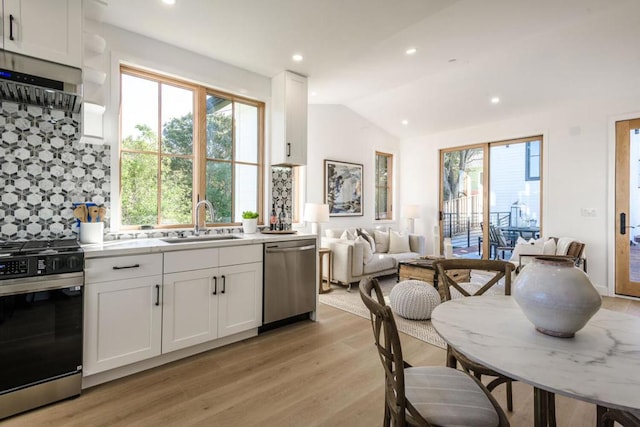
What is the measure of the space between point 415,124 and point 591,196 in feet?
10.1

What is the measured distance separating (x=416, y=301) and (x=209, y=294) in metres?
2.15

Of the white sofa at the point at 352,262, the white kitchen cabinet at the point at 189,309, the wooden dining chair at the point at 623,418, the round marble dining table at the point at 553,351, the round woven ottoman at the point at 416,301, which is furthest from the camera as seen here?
the white sofa at the point at 352,262

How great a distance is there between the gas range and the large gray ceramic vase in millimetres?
2436

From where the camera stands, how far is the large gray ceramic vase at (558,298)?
1076mm

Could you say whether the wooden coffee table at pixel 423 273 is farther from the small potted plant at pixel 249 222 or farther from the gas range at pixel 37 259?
the gas range at pixel 37 259

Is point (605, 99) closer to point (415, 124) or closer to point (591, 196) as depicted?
point (591, 196)

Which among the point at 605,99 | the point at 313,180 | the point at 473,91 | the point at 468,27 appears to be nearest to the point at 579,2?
the point at 468,27

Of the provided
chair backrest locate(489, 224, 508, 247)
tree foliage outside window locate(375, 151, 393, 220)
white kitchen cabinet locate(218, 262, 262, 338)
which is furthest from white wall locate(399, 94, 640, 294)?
white kitchen cabinet locate(218, 262, 262, 338)

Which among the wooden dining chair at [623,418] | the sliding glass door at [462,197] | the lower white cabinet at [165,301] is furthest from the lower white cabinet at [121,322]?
the sliding glass door at [462,197]

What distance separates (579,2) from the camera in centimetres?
304

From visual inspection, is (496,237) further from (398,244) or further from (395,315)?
(395,315)

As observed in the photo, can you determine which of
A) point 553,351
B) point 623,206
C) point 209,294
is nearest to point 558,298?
point 553,351

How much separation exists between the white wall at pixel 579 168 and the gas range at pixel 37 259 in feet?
19.9

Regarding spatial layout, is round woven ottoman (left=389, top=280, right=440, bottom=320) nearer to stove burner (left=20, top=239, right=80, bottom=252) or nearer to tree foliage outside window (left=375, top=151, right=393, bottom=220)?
stove burner (left=20, top=239, right=80, bottom=252)
